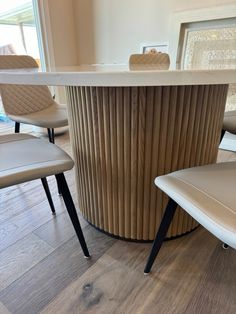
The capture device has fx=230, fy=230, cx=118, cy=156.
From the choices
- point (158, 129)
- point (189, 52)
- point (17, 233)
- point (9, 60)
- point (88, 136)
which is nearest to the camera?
point (158, 129)

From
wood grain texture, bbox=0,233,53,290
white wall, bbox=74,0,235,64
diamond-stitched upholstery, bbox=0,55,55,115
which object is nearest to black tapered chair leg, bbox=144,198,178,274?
wood grain texture, bbox=0,233,53,290

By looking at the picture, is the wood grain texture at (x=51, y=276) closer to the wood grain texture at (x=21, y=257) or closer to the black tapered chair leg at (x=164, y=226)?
the wood grain texture at (x=21, y=257)

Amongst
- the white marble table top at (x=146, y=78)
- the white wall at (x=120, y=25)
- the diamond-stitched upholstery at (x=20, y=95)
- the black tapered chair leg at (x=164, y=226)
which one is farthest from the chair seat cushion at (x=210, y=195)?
the white wall at (x=120, y=25)

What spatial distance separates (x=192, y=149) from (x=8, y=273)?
0.94 metres

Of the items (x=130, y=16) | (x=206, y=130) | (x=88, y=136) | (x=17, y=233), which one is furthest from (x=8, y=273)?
(x=130, y=16)

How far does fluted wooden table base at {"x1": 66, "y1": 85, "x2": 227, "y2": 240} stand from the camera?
84 centimetres

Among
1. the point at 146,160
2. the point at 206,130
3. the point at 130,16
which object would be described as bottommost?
the point at 146,160

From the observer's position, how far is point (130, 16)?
2500 millimetres

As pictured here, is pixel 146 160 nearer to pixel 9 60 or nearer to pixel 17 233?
pixel 17 233

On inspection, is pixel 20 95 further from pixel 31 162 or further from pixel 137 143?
pixel 137 143

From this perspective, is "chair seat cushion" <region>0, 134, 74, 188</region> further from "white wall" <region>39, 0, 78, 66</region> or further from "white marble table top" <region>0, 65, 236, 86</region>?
"white wall" <region>39, 0, 78, 66</region>

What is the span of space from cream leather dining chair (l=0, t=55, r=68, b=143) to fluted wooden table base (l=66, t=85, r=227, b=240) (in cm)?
57

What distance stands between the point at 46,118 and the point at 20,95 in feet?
1.22

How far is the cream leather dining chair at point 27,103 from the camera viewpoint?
1.52 meters
